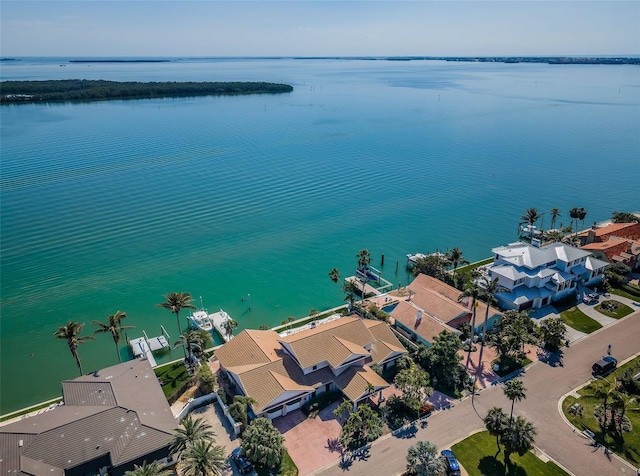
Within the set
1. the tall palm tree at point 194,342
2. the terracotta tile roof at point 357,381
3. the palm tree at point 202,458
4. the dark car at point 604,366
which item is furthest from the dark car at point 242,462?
the dark car at point 604,366

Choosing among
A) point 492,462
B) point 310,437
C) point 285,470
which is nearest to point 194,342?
point 310,437

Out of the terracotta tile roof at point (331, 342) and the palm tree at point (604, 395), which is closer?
the palm tree at point (604, 395)

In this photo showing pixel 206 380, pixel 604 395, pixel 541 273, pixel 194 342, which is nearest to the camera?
pixel 604 395

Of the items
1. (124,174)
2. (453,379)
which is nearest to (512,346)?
(453,379)

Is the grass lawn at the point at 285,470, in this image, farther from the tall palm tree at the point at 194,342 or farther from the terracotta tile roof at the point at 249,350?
the tall palm tree at the point at 194,342

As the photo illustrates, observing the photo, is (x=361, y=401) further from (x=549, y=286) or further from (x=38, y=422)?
(x=549, y=286)

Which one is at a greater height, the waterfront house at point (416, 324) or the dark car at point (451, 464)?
the waterfront house at point (416, 324)

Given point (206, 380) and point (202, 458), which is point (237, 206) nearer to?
point (206, 380)
